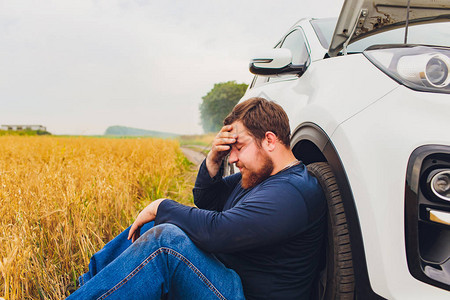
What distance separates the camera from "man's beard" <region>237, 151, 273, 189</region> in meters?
1.70

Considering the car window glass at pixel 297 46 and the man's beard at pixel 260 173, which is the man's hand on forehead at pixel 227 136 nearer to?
the man's beard at pixel 260 173

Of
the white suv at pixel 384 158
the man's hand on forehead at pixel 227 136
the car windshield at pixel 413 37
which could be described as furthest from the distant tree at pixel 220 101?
the white suv at pixel 384 158

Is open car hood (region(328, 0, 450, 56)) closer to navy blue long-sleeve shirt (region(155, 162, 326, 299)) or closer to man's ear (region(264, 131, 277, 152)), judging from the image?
man's ear (region(264, 131, 277, 152))

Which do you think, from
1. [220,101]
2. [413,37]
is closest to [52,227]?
[413,37]

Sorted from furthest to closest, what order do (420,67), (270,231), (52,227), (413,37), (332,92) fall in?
(52,227), (413,37), (332,92), (270,231), (420,67)

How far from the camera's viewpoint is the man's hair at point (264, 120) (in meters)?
1.72

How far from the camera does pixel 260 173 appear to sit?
1.70m

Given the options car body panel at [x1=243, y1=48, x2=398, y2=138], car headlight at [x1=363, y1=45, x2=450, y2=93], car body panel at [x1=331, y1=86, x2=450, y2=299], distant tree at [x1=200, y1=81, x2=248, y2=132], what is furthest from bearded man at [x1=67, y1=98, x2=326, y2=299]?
distant tree at [x1=200, y1=81, x2=248, y2=132]

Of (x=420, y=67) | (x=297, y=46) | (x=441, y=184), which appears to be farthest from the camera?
(x=297, y=46)

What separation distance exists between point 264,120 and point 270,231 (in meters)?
0.62

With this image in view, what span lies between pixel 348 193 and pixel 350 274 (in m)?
0.37

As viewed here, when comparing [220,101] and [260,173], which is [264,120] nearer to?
[260,173]

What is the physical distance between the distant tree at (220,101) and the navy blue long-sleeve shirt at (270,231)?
51.9 metres

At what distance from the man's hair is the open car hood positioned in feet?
1.45
